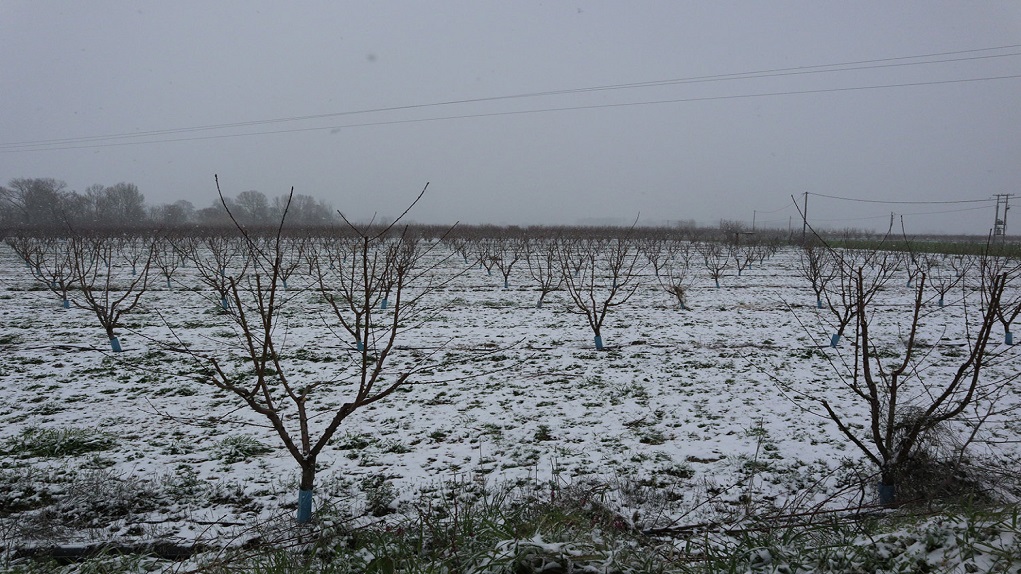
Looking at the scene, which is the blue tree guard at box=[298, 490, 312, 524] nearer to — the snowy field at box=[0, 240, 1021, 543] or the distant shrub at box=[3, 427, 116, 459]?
the snowy field at box=[0, 240, 1021, 543]

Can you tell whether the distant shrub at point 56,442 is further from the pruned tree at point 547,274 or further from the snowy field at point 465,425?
the pruned tree at point 547,274

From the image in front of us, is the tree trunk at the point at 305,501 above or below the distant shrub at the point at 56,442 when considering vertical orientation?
above

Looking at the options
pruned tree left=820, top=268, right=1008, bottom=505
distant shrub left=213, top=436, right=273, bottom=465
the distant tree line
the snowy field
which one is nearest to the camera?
pruned tree left=820, top=268, right=1008, bottom=505

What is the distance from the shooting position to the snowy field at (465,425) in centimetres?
316

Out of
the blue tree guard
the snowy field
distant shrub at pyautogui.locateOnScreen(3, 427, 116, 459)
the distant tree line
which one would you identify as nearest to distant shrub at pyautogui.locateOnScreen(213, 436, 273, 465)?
the snowy field

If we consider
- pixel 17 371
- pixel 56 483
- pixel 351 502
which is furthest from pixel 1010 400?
pixel 17 371

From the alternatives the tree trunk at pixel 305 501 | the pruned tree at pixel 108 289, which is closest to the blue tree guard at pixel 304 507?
the tree trunk at pixel 305 501

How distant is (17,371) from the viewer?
18.6 feet

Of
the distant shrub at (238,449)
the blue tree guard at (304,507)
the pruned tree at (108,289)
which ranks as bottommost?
the distant shrub at (238,449)

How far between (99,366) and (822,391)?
29.5ft

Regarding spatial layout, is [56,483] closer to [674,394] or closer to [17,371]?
[17,371]

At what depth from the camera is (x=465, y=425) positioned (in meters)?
4.44

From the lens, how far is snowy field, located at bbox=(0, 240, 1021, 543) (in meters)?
3.16

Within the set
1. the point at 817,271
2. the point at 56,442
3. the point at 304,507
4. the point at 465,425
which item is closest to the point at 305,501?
the point at 304,507
